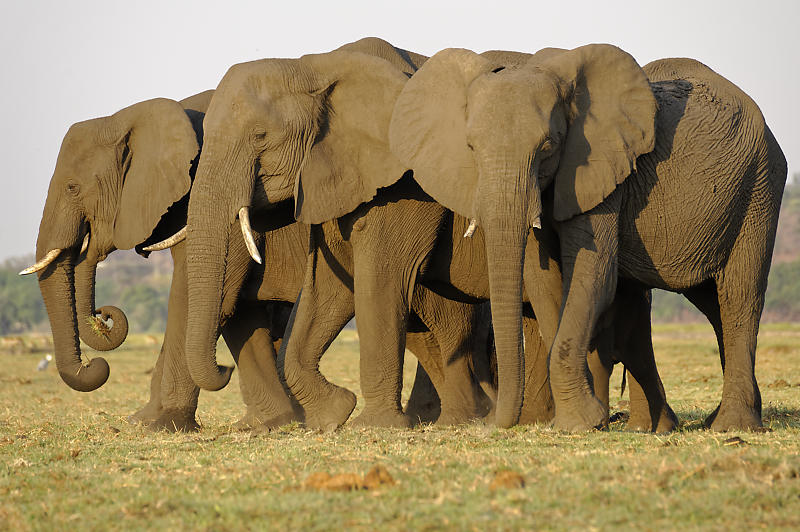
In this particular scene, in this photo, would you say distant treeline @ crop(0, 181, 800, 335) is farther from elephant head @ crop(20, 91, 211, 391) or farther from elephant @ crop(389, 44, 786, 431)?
elephant head @ crop(20, 91, 211, 391)

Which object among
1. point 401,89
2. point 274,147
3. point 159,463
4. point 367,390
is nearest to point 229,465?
point 159,463

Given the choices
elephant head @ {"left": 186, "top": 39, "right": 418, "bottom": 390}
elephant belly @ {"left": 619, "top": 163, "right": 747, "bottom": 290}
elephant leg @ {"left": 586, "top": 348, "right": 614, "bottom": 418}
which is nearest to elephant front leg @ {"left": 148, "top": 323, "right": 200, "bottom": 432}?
elephant head @ {"left": 186, "top": 39, "right": 418, "bottom": 390}

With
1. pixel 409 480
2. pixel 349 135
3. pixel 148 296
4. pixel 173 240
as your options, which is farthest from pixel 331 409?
pixel 148 296

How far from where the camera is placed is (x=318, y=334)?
10180 millimetres

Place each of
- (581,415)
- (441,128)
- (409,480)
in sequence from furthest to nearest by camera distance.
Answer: (441,128) → (581,415) → (409,480)

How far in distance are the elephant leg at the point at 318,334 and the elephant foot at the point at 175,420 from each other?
4.17 feet

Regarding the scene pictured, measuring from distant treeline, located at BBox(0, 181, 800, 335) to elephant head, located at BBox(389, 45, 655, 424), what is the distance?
72641mm

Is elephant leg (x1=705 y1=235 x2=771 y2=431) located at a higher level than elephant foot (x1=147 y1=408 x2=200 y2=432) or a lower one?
higher

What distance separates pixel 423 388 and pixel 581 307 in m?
3.84

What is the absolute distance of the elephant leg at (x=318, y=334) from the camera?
32.7 feet

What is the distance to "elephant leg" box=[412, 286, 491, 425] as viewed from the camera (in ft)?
36.8

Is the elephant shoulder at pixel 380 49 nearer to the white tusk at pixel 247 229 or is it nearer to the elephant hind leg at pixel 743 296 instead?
the white tusk at pixel 247 229

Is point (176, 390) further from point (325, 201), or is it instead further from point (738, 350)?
point (738, 350)

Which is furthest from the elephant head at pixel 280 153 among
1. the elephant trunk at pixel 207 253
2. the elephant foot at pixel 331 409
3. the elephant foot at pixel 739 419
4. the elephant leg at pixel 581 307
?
the elephant foot at pixel 739 419
